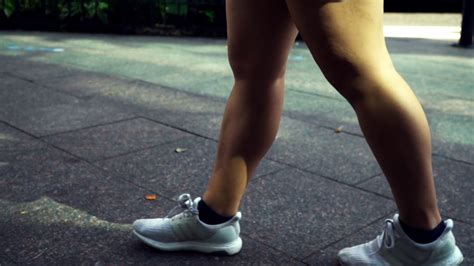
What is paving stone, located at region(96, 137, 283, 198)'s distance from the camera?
2623 millimetres

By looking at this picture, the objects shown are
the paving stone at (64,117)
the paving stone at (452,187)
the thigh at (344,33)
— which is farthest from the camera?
the paving stone at (64,117)

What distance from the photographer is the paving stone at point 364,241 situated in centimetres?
196

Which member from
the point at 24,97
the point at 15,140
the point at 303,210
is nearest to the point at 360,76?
the point at 303,210

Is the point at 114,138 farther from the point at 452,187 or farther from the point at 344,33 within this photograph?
the point at 344,33

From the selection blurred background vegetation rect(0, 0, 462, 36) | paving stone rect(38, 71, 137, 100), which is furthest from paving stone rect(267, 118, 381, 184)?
blurred background vegetation rect(0, 0, 462, 36)

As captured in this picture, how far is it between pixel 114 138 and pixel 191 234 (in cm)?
148

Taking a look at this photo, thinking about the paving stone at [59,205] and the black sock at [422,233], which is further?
the paving stone at [59,205]

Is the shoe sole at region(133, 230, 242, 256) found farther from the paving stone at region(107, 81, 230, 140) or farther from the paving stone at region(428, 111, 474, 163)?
the paving stone at region(428, 111, 474, 163)

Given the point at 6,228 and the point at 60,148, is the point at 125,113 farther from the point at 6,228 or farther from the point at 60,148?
the point at 6,228

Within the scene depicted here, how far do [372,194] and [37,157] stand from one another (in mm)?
1689

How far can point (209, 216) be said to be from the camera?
6.54ft

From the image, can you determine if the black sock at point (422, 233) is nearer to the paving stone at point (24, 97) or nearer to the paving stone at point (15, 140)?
the paving stone at point (15, 140)

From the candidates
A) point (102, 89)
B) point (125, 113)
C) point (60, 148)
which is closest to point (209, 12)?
point (102, 89)

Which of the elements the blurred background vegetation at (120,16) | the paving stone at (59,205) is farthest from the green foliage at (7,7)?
the paving stone at (59,205)
